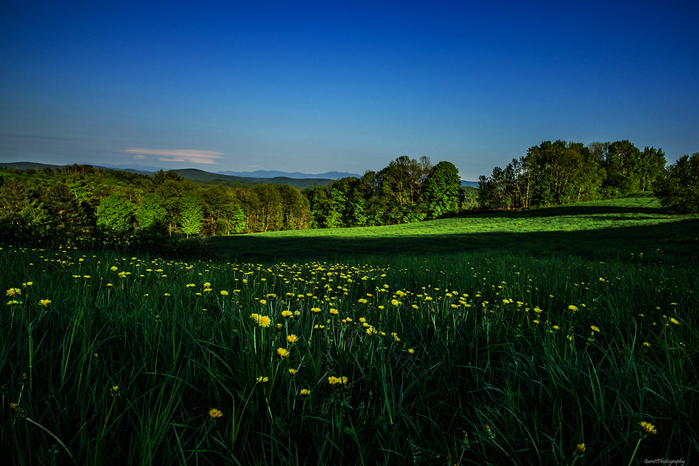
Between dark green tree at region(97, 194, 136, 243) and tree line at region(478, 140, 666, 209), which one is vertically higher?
tree line at region(478, 140, 666, 209)

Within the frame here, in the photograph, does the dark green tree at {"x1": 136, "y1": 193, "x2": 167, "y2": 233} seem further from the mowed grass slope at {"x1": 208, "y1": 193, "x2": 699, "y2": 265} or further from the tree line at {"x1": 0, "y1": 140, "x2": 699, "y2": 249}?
the mowed grass slope at {"x1": 208, "y1": 193, "x2": 699, "y2": 265}

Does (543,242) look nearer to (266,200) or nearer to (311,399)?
(311,399)

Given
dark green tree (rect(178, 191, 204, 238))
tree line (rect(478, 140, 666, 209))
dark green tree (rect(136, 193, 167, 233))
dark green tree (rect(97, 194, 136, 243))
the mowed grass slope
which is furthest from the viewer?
tree line (rect(478, 140, 666, 209))

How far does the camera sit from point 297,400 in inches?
49.6

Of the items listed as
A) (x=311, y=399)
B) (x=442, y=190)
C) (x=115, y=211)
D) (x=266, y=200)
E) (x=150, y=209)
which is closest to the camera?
(x=311, y=399)

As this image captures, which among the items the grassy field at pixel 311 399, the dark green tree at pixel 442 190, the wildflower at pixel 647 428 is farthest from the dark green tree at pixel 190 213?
the wildflower at pixel 647 428

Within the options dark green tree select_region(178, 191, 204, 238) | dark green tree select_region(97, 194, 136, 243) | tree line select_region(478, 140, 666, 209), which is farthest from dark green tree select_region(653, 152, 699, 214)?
dark green tree select_region(97, 194, 136, 243)

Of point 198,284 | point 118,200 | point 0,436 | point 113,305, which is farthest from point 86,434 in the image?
point 118,200

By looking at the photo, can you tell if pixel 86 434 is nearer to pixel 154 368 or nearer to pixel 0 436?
pixel 0 436

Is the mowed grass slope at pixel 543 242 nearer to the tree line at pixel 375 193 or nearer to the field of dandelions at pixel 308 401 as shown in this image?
the field of dandelions at pixel 308 401

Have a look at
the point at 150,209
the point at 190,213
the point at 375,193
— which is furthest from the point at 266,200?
the point at 375,193

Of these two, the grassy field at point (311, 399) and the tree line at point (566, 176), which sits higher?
the tree line at point (566, 176)

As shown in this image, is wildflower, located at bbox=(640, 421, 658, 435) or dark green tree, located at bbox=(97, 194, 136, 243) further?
dark green tree, located at bbox=(97, 194, 136, 243)

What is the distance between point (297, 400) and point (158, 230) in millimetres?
10739
